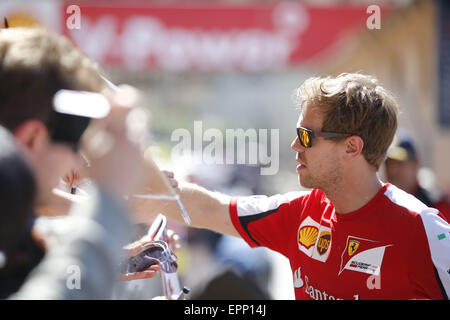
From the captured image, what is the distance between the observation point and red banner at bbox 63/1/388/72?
26.0m

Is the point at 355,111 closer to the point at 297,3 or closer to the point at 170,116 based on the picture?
the point at 170,116

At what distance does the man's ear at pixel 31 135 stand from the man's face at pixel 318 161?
147 centimetres

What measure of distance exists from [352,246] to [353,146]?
1.52ft

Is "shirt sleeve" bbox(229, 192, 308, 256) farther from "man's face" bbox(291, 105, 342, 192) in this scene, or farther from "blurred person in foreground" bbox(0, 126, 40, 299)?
"blurred person in foreground" bbox(0, 126, 40, 299)

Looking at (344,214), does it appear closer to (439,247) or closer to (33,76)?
(439,247)

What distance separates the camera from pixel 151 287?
2551 mm

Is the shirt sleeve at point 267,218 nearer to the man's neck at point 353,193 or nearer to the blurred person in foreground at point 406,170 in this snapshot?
the man's neck at point 353,193

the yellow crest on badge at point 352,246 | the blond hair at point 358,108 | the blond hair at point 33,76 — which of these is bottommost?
the yellow crest on badge at point 352,246

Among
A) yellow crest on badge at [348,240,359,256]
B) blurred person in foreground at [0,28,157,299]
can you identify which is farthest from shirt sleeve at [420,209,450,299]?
blurred person in foreground at [0,28,157,299]

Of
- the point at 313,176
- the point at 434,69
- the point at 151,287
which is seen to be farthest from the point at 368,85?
the point at 434,69

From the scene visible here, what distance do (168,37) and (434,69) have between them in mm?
17931

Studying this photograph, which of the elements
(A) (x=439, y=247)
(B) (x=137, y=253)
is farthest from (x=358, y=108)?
(B) (x=137, y=253)

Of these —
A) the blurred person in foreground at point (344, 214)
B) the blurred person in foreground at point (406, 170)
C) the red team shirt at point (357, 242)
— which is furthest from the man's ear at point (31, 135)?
the blurred person in foreground at point (406, 170)

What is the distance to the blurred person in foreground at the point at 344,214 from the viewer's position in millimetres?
2193
